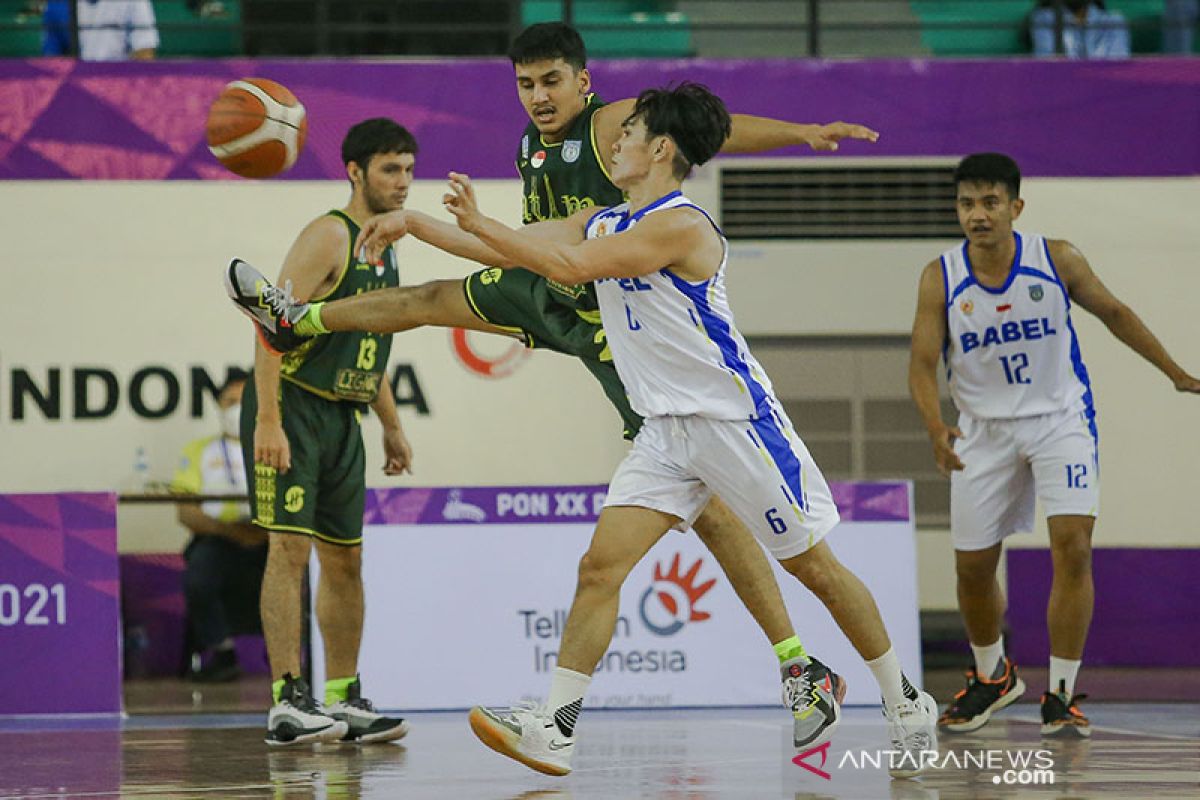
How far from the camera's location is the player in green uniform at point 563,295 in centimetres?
584

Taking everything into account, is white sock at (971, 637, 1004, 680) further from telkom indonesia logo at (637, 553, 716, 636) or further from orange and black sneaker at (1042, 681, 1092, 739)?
telkom indonesia logo at (637, 553, 716, 636)

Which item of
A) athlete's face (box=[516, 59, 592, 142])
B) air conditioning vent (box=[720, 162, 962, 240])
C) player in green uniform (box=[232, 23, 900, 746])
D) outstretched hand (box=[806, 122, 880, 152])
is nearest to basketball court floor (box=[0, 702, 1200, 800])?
player in green uniform (box=[232, 23, 900, 746])

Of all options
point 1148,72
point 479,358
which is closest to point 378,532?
point 479,358

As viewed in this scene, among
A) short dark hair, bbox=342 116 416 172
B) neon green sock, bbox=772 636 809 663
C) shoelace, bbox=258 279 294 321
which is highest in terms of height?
short dark hair, bbox=342 116 416 172

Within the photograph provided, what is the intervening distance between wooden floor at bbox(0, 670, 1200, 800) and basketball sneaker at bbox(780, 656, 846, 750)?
0.12 meters

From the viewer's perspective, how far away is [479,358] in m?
11.3

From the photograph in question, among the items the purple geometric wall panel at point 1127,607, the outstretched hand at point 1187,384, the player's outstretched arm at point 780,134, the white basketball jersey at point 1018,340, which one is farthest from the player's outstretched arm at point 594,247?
the purple geometric wall panel at point 1127,607

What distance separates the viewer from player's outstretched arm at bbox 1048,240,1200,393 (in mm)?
7297

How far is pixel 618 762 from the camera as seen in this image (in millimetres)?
5910

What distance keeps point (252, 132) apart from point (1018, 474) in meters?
3.37

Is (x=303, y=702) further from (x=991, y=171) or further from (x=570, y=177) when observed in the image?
(x=991, y=171)

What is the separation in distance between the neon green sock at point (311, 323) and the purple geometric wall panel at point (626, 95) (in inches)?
213

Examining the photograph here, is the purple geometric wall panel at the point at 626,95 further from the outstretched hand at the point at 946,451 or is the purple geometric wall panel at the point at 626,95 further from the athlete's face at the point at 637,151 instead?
the athlete's face at the point at 637,151

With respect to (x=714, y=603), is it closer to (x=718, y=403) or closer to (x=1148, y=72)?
(x=718, y=403)
